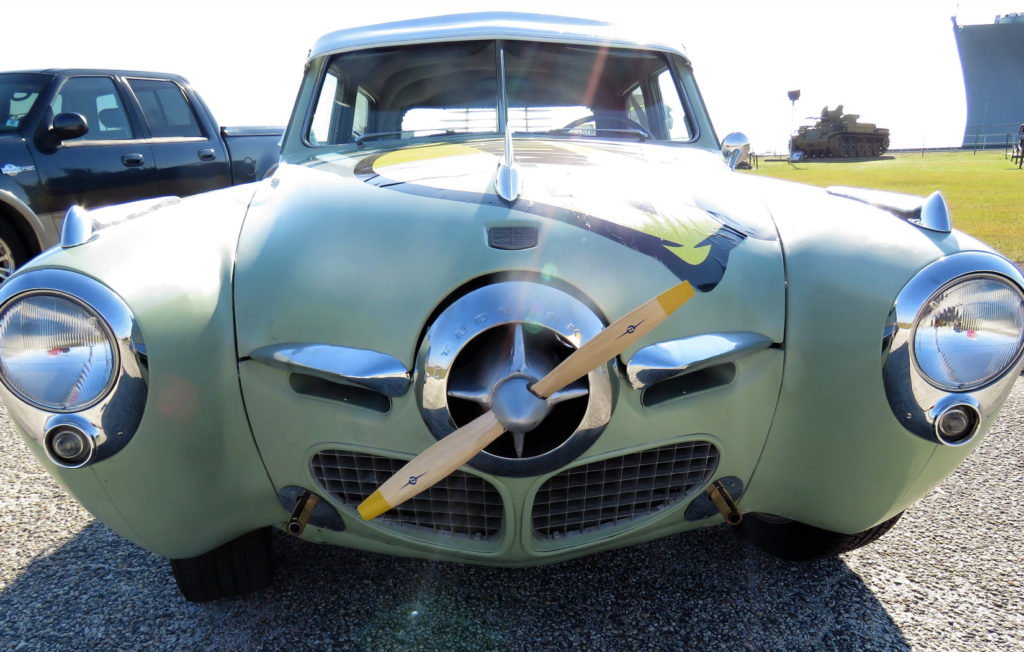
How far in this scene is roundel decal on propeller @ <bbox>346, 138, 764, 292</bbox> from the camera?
65.6 inches

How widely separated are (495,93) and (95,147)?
434 cm

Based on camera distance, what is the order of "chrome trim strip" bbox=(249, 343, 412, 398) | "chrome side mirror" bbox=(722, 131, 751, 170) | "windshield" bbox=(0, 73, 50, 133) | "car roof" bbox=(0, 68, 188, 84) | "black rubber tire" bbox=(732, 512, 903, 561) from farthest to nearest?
"car roof" bbox=(0, 68, 188, 84), "windshield" bbox=(0, 73, 50, 133), "chrome side mirror" bbox=(722, 131, 751, 170), "black rubber tire" bbox=(732, 512, 903, 561), "chrome trim strip" bbox=(249, 343, 412, 398)

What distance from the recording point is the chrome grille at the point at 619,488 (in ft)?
5.50

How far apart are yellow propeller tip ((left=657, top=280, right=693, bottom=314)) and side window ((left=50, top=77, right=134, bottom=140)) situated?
18.7ft

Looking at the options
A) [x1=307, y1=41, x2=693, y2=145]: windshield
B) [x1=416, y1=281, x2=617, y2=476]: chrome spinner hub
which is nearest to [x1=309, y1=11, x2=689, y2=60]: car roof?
[x1=307, y1=41, x2=693, y2=145]: windshield

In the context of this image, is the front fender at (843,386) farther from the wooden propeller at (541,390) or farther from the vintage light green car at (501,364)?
the wooden propeller at (541,390)

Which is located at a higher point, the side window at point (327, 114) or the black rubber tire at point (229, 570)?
the side window at point (327, 114)

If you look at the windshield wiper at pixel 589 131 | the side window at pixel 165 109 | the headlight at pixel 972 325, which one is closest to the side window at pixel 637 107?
the windshield wiper at pixel 589 131

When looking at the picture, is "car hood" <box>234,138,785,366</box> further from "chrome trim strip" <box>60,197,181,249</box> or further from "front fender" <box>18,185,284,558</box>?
"chrome trim strip" <box>60,197,181,249</box>

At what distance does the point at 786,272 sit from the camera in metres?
1.70

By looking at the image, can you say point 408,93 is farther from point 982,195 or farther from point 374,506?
point 982,195

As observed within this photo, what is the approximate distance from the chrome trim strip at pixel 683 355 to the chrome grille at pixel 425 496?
1.52 feet

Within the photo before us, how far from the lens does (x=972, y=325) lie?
1.56 m

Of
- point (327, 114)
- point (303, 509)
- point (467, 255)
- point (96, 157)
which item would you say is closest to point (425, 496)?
point (303, 509)
